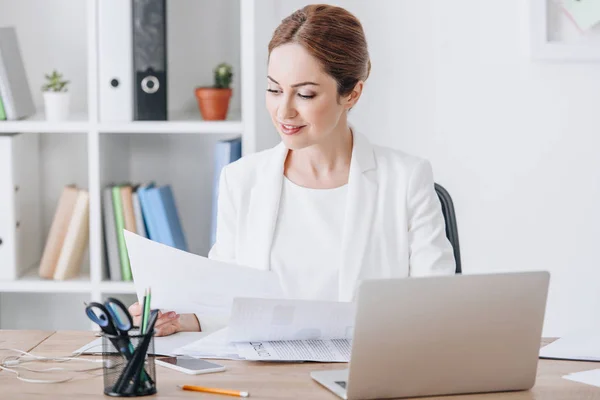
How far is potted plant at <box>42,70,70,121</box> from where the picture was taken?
2.62 m

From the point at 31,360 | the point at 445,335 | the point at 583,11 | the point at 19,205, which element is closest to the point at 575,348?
the point at 445,335

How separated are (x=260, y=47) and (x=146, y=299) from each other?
1351 millimetres

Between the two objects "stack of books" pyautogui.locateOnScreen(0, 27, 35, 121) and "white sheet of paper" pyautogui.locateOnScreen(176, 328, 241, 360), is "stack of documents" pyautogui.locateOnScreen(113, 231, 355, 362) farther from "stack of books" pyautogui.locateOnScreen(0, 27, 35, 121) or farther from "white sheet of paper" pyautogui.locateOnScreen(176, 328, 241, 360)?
"stack of books" pyautogui.locateOnScreen(0, 27, 35, 121)

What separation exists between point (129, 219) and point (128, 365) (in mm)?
1346

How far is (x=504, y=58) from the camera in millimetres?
2742

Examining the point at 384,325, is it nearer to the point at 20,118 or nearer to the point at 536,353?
the point at 536,353

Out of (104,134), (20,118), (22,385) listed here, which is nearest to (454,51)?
(104,134)

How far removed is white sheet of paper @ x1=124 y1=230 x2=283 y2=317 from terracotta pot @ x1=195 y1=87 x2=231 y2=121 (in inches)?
44.8

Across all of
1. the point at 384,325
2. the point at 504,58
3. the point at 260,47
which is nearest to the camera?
the point at 384,325

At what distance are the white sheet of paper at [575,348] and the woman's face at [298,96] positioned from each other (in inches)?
25.1

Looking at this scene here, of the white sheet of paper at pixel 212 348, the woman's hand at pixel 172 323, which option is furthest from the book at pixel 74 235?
the white sheet of paper at pixel 212 348

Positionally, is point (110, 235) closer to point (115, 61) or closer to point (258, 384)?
point (115, 61)

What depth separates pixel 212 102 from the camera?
2604 mm

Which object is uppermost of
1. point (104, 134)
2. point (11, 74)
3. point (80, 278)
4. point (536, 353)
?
point (11, 74)
